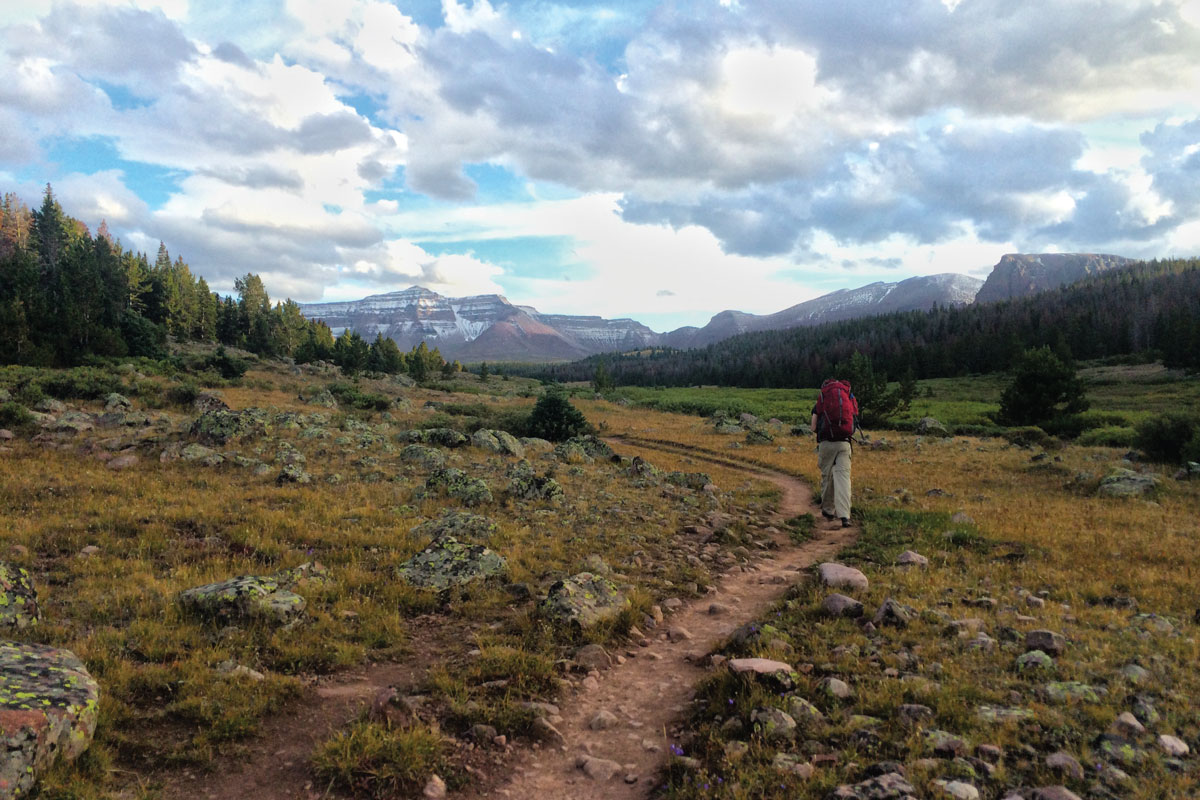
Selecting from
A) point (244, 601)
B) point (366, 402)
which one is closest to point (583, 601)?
point (244, 601)

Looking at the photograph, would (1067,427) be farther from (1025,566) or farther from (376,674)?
(376,674)

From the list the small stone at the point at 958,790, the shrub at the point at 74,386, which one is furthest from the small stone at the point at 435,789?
the shrub at the point at 74,386

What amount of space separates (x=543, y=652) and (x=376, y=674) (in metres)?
2.06

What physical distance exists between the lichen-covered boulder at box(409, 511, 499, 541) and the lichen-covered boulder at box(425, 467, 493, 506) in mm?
2313

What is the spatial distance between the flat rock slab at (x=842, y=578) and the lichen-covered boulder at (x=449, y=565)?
5.59 metres

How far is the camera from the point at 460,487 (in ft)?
48.9

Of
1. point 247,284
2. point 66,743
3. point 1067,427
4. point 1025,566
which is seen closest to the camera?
point 66,743

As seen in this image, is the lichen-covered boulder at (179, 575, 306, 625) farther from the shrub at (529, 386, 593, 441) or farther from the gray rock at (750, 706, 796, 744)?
the shrub at (529, 386, 593, 441)

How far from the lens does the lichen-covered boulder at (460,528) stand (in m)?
11.3

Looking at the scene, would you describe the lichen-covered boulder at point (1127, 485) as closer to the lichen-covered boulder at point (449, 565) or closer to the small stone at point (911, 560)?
the small stone at point (911, 560)

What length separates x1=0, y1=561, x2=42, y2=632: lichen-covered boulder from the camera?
20.9 ft

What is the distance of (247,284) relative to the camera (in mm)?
116312

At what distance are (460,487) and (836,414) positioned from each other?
1048cm

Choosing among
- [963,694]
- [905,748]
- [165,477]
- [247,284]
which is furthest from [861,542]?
[247,284]
